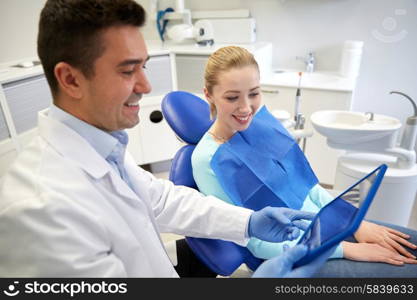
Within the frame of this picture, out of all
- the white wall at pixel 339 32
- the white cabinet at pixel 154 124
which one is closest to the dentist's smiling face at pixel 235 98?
the white cabinet at pixel 154 124

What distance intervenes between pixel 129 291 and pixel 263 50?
208cm

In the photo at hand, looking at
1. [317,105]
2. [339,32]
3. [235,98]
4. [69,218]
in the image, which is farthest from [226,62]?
[339,32]

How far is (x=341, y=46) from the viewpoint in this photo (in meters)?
2.28

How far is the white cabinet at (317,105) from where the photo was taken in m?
1.97

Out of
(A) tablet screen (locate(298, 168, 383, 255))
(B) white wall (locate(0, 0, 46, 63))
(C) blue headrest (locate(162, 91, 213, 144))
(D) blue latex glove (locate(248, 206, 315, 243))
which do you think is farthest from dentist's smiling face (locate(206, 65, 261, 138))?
(B) white wall (locate(0, 0, 46, 63))

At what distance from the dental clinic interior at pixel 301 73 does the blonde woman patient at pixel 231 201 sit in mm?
482

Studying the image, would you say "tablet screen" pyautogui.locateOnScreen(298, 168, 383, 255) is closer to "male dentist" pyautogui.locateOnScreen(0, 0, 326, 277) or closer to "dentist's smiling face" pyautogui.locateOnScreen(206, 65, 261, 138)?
"male dentist" pyautogui.locateOnScreen(0, 0, 326, 277)

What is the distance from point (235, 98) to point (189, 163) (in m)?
0.30

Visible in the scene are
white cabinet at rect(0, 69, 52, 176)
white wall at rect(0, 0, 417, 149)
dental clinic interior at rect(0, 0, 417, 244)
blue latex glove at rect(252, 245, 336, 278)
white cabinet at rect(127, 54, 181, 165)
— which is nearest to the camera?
blue latex glove at rect(252, 245, 336, 278)

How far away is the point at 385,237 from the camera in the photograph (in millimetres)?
985

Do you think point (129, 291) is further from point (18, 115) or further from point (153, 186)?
point (18, 115)

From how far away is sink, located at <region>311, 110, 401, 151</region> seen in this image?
1378 millimetres

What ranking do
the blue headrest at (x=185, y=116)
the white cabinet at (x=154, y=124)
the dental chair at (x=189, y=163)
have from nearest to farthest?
the dental chair at (x=189, y=163)
the blue headrest at (x=185, y=116)
the white cabinet at (x=154, y=124)

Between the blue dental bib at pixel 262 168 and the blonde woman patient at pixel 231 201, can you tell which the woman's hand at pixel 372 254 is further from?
the blue dental bib at pixel 262 168
